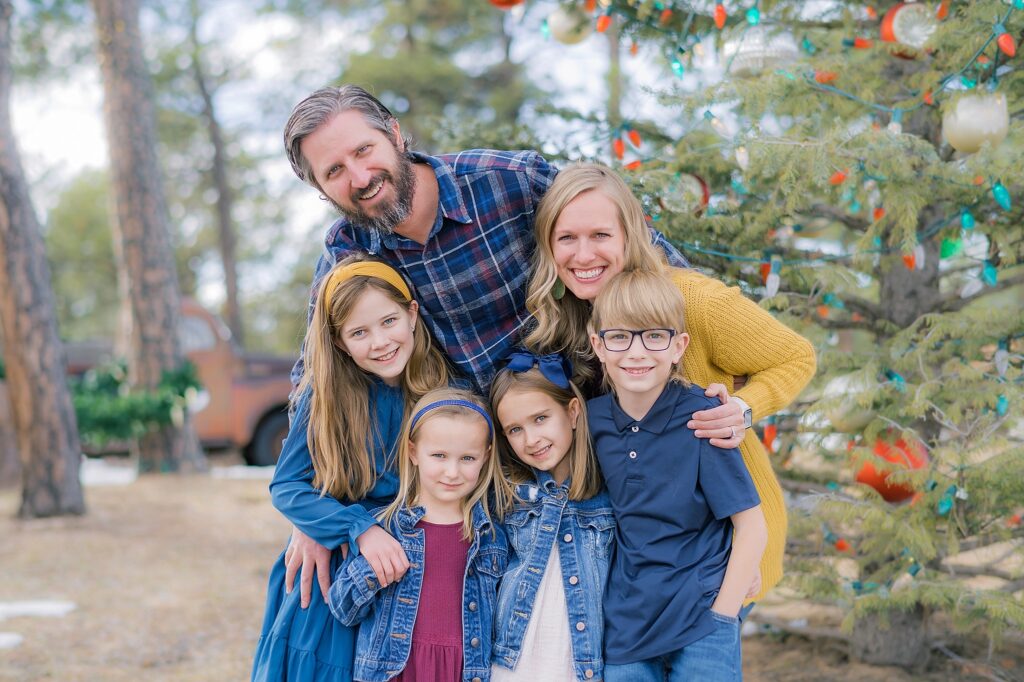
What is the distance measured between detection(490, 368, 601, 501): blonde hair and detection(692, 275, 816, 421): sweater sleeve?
0.37m

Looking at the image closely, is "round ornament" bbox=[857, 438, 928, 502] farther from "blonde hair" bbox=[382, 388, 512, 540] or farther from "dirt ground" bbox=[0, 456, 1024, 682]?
"blonde hair" bbox=[382, 388, 512, 540]

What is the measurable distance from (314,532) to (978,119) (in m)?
2.28

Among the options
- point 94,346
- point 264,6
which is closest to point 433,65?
point 264,6

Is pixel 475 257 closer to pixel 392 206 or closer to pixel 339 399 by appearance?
pixel 392 206

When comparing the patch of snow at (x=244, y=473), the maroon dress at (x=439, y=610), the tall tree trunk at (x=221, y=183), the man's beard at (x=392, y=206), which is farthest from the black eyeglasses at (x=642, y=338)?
the tall tree trunk at (x=221, y=183)

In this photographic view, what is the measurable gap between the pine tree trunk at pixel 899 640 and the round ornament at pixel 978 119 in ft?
5.77

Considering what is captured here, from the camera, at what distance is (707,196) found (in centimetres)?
325

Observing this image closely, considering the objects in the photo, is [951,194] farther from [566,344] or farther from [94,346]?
[94,346]

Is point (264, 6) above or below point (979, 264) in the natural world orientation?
above

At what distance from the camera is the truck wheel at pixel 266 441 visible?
370 inches

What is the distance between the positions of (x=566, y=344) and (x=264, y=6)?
1602 cm

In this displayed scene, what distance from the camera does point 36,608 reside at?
4590mm

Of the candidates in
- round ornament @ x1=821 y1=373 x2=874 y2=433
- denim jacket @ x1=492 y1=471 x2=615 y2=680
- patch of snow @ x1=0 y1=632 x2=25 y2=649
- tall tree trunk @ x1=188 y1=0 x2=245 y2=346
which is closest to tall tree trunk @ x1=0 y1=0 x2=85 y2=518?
patch of snow @ x1=0 y1=632 x2=25 y2=649

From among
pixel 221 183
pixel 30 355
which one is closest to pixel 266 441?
pixel 30 355
